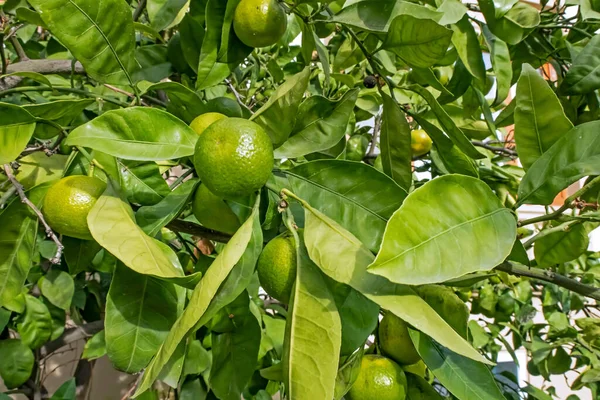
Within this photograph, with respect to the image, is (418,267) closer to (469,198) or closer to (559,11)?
(469,198)

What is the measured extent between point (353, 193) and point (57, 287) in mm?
886

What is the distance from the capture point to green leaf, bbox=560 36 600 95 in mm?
789

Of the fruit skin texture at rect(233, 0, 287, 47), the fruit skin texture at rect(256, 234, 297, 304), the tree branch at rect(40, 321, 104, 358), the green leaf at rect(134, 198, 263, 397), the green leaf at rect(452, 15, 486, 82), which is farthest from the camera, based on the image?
the tree branch at rect(40, 321, 104, 358)

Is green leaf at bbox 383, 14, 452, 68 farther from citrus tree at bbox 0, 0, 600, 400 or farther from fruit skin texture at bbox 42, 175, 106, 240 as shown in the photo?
fruit skin texture at bbox 42, 175, 106, 240

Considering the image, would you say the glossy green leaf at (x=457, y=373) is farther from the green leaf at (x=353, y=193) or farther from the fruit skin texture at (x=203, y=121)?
the fruit skin texture at (x=203, y=121)

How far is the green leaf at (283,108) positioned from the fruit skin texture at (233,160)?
0.10ft

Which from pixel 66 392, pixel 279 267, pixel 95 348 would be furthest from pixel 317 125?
pixel 66 392

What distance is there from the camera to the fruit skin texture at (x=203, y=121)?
23.2 inches

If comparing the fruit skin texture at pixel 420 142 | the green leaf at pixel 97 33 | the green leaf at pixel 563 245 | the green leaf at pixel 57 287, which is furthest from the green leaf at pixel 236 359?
the fruit skin texture at pixel 420 142

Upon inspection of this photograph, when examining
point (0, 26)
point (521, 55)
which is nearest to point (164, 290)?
point (0, 26)

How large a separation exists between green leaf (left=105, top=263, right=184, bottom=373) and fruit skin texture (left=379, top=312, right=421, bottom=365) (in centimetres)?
28

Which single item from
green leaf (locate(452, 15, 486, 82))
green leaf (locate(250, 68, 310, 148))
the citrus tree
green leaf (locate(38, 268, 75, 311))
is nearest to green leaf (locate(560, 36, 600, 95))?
the citrus tree

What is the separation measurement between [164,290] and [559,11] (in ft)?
3.03

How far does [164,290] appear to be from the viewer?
0.55 metres
